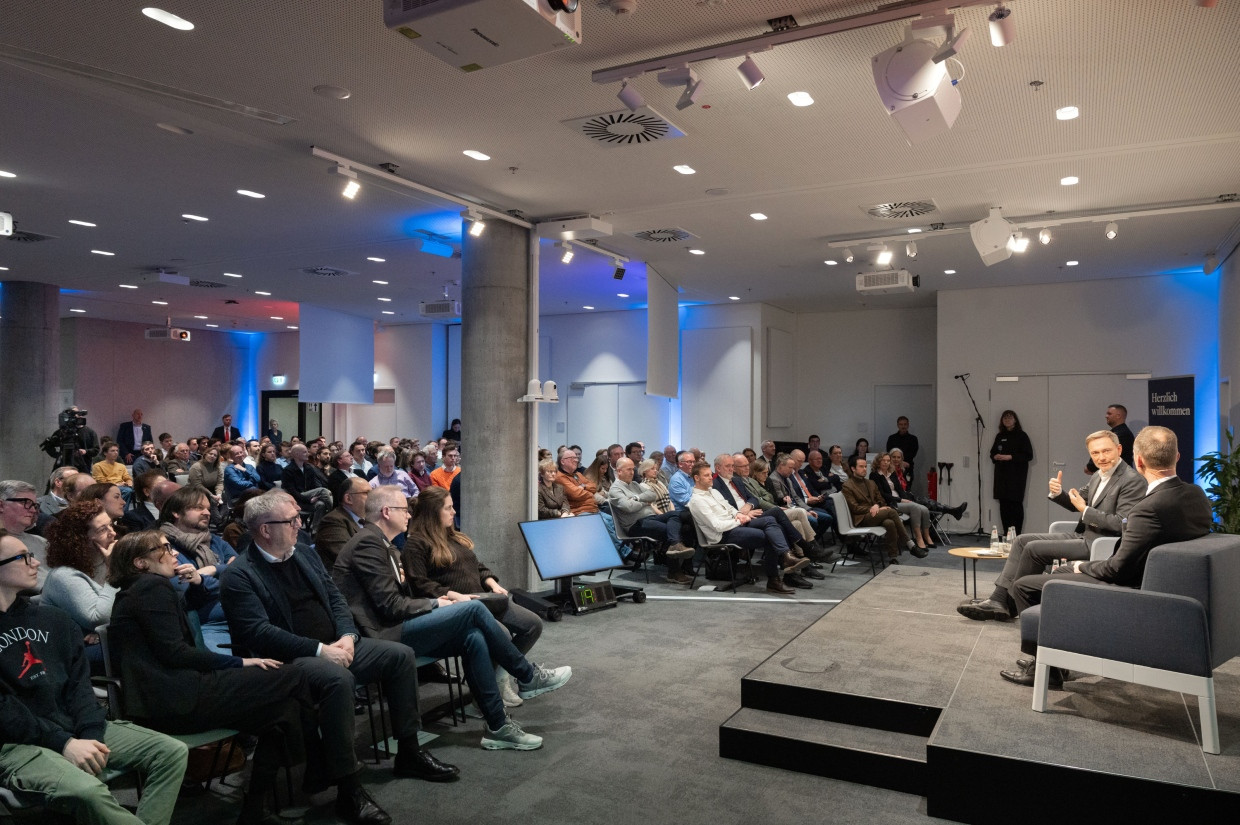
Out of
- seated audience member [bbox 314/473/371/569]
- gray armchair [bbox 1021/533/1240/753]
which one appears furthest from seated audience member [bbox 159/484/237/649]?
gray armchair [bbox 1021/533/1240/753]

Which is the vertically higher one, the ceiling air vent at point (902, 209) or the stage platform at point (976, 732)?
the ceiling air vent at point (902, 209)

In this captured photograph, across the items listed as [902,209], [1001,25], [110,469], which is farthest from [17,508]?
[902,209]

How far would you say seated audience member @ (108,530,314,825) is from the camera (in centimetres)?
312

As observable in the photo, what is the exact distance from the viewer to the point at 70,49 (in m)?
4.36

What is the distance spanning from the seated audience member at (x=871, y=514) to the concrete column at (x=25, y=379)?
34.8 ft

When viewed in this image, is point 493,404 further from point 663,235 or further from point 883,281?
point 883,281

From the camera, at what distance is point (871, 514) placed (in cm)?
966

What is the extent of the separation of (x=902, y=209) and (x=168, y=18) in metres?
5.70

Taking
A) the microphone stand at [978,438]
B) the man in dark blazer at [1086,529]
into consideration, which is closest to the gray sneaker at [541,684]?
the man in dark blazer at [1086,529]

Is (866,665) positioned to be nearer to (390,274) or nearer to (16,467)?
(390,274)

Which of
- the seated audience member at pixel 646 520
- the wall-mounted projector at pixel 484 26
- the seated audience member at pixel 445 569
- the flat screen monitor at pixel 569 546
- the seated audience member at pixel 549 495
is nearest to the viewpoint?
the wall-mounted projector at pixel 484 26

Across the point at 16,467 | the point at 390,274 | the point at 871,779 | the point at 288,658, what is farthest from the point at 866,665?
the point at 16,467

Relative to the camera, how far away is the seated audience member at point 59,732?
2574 millimetres

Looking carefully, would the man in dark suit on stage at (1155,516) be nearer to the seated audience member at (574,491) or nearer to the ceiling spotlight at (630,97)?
the ceiling spotlight at (630,97)
